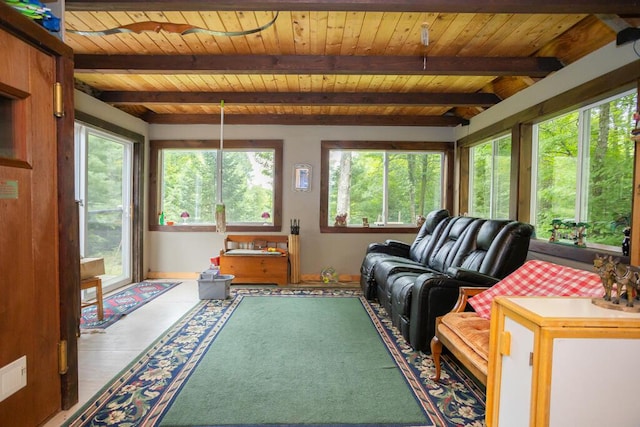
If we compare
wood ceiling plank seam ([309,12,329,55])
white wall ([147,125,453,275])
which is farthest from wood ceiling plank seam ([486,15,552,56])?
white wall ([147,125,453,275])

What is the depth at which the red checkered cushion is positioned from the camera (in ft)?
5.74

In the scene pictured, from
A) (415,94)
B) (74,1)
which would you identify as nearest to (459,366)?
(415,94)

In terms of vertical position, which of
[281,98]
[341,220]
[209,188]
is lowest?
[341,220]

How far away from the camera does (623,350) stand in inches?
46.8

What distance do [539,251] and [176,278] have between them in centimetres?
471

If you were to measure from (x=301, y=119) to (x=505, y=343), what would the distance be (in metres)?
4.26

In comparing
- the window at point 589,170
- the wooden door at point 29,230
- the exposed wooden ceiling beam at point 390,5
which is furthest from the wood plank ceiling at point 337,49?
the wooden door at point 29,230

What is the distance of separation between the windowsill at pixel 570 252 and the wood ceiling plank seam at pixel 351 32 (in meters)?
2.47

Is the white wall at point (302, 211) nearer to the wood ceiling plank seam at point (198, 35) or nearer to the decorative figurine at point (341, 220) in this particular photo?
the decorative figurine at point (341, 220)

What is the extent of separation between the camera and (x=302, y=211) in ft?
16.7

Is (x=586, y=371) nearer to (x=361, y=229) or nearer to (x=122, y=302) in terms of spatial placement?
(x=361, y=229)

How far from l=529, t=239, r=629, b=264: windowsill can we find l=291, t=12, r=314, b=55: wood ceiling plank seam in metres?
2.77

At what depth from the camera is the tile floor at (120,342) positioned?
6.99ft

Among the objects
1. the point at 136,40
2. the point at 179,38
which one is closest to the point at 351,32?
the point at 179,38
